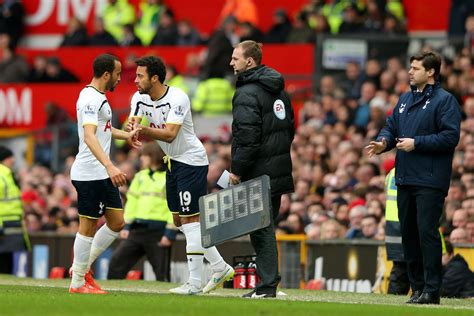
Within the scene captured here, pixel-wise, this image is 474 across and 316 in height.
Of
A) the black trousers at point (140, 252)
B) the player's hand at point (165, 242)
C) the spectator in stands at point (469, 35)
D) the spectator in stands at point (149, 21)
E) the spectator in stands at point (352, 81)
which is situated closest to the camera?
the player's hand at point (165, 242)

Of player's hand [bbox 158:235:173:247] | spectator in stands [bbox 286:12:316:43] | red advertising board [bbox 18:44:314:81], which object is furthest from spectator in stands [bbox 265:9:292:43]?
player's hand [bbox 158:235:173:247]

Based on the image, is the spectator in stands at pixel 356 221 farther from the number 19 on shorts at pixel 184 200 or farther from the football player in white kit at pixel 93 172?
the football player in white kit at pixel 93 172

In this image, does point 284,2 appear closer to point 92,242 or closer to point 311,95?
point 311,95

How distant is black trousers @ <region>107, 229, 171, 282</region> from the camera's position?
1958 centimetres

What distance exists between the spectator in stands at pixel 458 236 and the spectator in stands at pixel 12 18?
1620 cm

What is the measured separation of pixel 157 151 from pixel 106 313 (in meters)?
7.51

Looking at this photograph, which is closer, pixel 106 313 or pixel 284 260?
pixel 106 313

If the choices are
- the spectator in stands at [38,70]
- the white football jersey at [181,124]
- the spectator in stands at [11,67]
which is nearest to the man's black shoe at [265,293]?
the white football jersey at [181,124]

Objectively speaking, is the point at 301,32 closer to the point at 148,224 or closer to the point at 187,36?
the point at 187,36

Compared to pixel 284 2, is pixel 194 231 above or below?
below

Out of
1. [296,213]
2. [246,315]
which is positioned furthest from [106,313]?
[296,213]

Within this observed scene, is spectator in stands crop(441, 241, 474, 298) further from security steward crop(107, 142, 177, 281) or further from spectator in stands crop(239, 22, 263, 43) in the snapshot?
spectator in stands crop(239, 22, 263, 43)

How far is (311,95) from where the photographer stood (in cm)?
2623

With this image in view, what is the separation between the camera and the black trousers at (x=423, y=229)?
1356 cm
